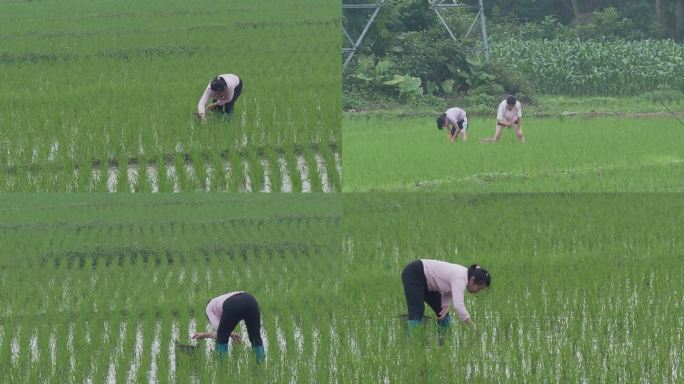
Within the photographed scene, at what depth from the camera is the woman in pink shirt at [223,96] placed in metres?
14.8

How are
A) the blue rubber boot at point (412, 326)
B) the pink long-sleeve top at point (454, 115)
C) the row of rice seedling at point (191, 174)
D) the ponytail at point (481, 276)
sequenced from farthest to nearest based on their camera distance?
the pink long-sleeve top at point (454, 115)
the row of rice seedling at point (191, 174)
the blue rubber boot at point (412, 326)
the ponytail at point (481, 276)

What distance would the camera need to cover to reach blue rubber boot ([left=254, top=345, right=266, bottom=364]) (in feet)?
35.1

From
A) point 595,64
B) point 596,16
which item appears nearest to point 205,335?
point 595,64

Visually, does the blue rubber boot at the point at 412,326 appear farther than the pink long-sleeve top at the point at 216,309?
Yes

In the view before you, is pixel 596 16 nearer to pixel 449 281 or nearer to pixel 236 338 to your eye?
pixel 449 281

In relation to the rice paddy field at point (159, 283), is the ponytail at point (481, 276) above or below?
above

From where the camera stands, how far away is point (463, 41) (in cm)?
2364

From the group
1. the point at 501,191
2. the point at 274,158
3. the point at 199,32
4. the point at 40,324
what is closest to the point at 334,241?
the point at 274,158

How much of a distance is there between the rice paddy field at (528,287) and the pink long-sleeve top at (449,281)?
215 mm

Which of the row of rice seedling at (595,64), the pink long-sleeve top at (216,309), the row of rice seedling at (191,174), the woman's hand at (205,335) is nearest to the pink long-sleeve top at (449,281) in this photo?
the pink long-sleeve top at (216,309)

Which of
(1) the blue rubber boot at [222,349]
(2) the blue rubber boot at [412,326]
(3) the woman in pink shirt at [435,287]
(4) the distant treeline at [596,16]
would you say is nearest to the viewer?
(1) the blue rubber boot at [222,349]

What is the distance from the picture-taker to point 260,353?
10797 mm

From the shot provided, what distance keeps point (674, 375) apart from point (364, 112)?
38.7 ft

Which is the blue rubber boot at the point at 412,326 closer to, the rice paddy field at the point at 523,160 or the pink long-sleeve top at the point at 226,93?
the pink long-sleeve top at the point at 226,93
